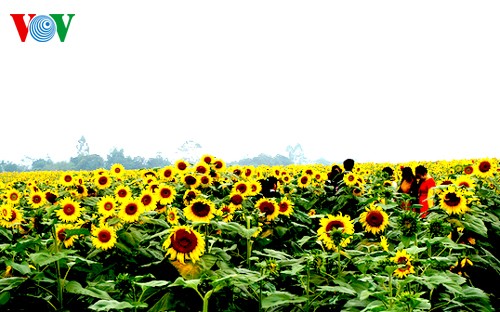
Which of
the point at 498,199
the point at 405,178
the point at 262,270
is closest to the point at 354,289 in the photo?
the point at 262,270

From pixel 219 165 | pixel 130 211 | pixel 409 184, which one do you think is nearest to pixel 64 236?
pixel 130 211

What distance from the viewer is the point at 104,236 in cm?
387

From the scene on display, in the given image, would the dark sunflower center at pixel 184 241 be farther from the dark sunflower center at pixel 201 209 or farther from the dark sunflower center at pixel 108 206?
the dark sunflower center at pixel 108 206

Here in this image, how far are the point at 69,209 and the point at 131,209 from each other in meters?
1.16

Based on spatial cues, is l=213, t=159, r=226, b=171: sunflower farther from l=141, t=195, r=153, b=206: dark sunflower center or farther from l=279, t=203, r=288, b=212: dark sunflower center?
l=141, t=195, r=153, b=206: dark sunflower center

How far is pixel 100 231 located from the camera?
3.87 meters

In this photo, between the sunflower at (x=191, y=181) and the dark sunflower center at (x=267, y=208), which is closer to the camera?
the dark sunflower center at (x=267, y=208)

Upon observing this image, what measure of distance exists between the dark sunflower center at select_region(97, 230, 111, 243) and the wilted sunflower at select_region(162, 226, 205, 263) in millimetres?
797

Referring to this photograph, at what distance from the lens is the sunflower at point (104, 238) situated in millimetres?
3793

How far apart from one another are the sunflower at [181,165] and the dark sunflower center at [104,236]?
384 cm

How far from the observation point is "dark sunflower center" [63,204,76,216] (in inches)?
205

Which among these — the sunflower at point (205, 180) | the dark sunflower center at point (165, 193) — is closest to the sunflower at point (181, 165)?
the sunflower at point (205, 180)

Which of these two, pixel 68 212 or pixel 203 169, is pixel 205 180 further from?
pixel 68 212

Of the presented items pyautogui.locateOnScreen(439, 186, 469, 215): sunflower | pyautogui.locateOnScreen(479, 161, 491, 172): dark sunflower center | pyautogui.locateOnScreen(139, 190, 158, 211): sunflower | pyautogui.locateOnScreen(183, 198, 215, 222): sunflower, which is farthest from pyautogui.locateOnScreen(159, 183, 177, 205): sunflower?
pyautogui.locateOnScreen(479, 161, 491, 172): dark sunflower center
